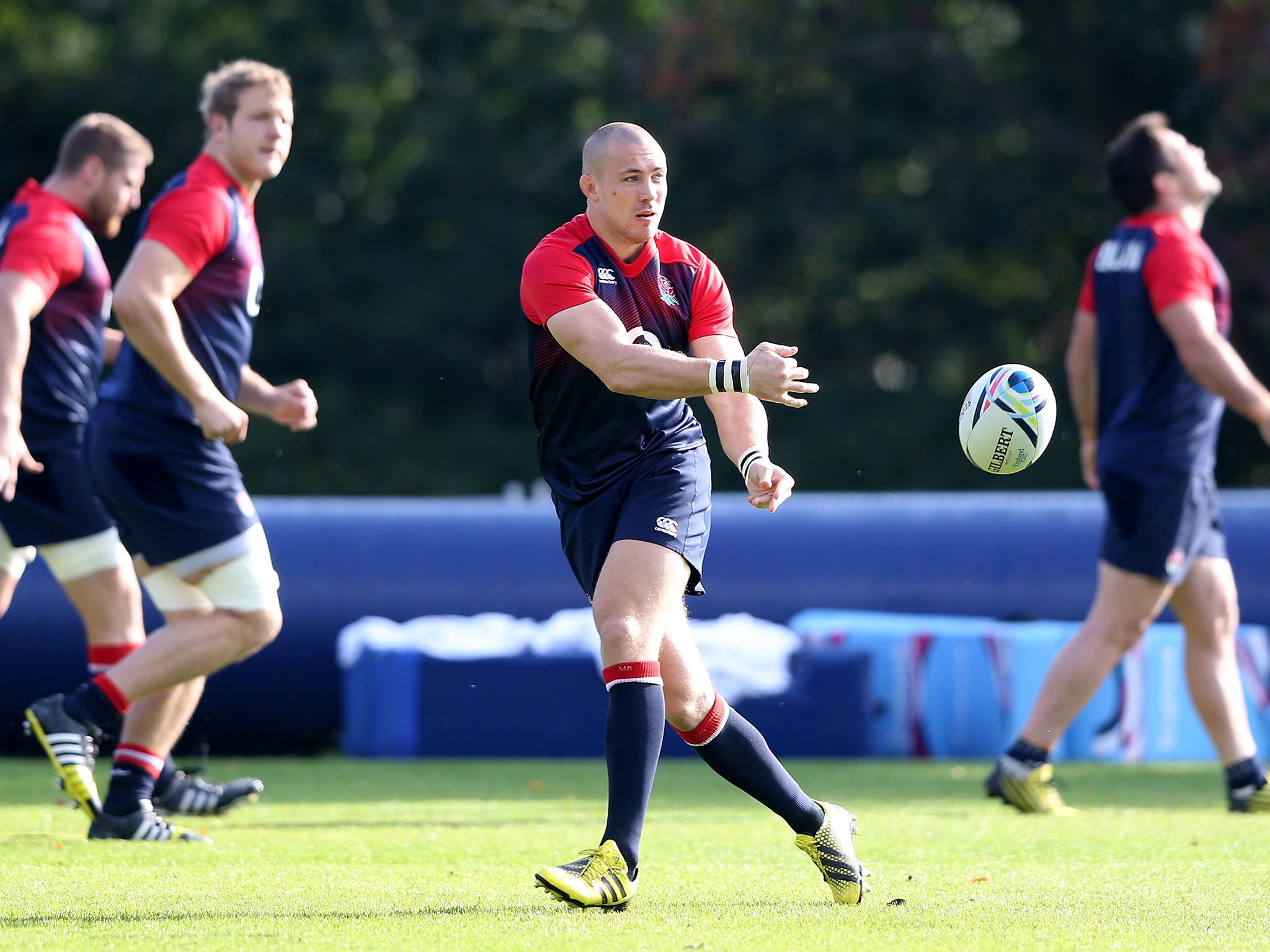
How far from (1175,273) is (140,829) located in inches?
161

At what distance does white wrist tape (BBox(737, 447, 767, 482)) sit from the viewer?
439cm

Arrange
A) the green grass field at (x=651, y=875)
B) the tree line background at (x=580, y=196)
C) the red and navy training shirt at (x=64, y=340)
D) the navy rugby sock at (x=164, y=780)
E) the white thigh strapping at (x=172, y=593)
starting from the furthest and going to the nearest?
the tree line background at (x=580, y=196) < the navy rugby sock at (x=164, y=780) < the red and navy training shirt at (x=64, y=340) < the white thigh strapping at (x=172, y=593) < the green grass field at (x=651, y=875)

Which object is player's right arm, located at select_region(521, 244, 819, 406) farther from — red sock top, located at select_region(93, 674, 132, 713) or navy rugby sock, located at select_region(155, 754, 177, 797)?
navy rugby sock, located at select_region(155, 754, 177, 797)

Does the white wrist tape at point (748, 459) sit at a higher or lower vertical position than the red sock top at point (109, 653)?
higher

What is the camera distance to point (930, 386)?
22547 millimetres

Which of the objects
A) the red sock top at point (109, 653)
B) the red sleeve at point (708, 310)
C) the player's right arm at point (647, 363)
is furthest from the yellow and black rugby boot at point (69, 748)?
the red sleeve at point (708, 310)

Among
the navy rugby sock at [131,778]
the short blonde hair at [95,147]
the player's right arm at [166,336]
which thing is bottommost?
the navy rugby sock at [131,778]

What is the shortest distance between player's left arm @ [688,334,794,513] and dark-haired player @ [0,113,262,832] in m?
2.22

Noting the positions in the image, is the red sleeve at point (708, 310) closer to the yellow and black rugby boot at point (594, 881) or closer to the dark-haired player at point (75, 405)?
the yellow and black rugby boot at point (594, 881)

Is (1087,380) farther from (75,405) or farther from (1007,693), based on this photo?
(75,405)

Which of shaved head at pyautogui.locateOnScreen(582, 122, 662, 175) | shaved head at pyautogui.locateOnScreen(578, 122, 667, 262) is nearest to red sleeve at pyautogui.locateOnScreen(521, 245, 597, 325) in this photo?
shaved head at pyautogui.locateOnScreen(578, 122, 667, 262)

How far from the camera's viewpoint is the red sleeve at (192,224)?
5.54 meters

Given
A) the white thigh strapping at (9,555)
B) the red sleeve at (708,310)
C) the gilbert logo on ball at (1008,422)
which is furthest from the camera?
the white thigh strapping at (9,555)

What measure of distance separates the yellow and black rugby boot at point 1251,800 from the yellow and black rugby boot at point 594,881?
3165 mm
